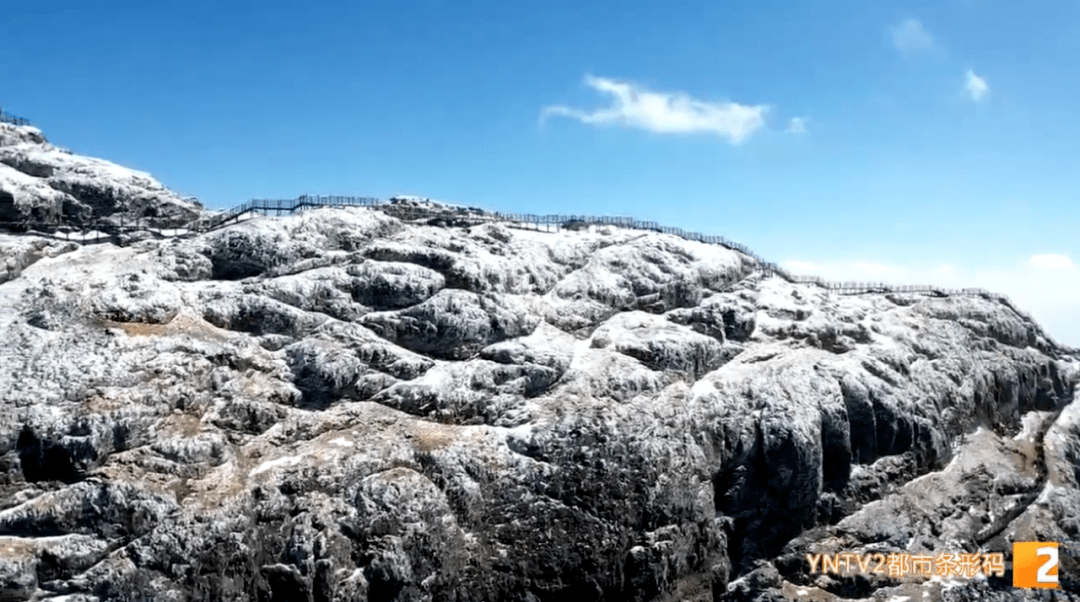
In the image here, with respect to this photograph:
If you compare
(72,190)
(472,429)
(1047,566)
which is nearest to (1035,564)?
(1047,566)

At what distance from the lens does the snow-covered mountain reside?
152 ft

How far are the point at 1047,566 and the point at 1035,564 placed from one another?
1.35 meters

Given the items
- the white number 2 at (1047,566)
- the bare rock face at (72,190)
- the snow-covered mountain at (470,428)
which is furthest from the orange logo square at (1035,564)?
the bare rock face at (72,190)

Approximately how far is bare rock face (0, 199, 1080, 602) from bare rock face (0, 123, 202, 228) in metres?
2.59

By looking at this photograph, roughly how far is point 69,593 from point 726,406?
4823 centimetres

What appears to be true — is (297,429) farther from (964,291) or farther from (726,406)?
(964,291)

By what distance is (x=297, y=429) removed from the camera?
5316 cm

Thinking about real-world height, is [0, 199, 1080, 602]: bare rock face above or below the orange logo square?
above

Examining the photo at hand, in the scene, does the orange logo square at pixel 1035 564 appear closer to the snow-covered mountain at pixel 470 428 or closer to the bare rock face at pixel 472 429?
the snow-covered mountain at pixel 470 428

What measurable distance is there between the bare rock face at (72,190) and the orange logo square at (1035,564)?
270ft

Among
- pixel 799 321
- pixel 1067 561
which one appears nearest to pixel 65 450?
pixel 799 321

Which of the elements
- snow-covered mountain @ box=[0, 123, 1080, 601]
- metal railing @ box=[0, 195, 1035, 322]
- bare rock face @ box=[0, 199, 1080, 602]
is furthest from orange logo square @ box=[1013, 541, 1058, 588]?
metal railing @ box=[0, 195, 1035, 322]

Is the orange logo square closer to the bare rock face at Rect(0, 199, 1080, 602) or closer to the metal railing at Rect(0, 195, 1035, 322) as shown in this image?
the bare rock face at Rect(0, 199, 1080, 602)

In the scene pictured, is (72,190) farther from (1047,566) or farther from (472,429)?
(1047,566)
